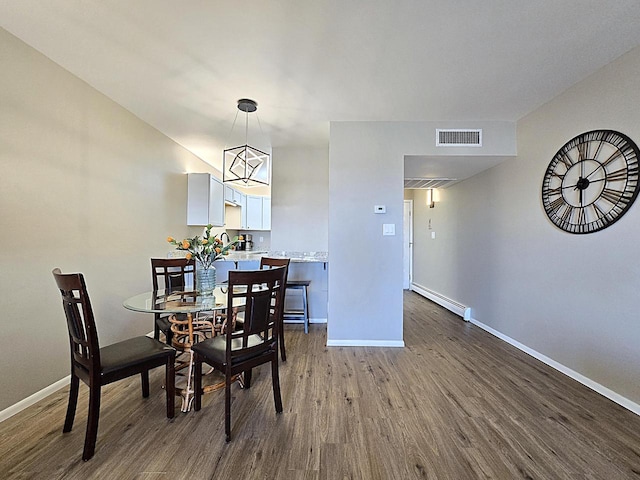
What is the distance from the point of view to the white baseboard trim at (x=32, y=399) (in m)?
1.93

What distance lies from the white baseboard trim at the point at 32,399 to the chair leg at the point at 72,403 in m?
0.47

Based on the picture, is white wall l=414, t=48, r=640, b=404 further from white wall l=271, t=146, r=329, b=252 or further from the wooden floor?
white wall l=271, t=146, r=329, b=252

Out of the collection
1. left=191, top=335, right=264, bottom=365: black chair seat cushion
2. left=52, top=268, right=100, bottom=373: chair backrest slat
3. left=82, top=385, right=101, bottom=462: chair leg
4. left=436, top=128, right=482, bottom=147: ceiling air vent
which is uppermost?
left=436, top=128, right=482, bottom=147: ceiling air vent

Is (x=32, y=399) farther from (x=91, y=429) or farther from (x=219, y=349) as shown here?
(x=219, y=349)

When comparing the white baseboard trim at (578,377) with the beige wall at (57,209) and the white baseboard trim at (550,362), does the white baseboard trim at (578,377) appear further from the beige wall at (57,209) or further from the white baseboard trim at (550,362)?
the beige wall at (57,209)

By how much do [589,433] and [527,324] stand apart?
1424mm

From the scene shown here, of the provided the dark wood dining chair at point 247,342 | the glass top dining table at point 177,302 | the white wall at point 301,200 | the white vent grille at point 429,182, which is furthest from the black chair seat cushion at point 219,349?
the white vent grille at point 429,182

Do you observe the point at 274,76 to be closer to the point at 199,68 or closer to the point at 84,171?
the point at 199,68

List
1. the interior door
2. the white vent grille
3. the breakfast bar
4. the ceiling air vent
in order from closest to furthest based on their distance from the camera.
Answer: the ceiling air vent
the breakfast bar
the white vent grille
the interior door

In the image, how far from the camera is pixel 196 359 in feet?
6.50

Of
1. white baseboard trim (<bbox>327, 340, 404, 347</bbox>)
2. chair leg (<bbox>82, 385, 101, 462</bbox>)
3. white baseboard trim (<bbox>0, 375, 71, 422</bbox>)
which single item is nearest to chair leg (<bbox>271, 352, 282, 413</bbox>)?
chair leg (<bbox>82, 385, 101, 462</bbox>)

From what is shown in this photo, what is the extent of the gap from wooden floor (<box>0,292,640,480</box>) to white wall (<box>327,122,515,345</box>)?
69 cm

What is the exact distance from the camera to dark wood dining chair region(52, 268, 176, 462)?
1.59 meters

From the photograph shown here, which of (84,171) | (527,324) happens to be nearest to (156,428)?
(84,171)
